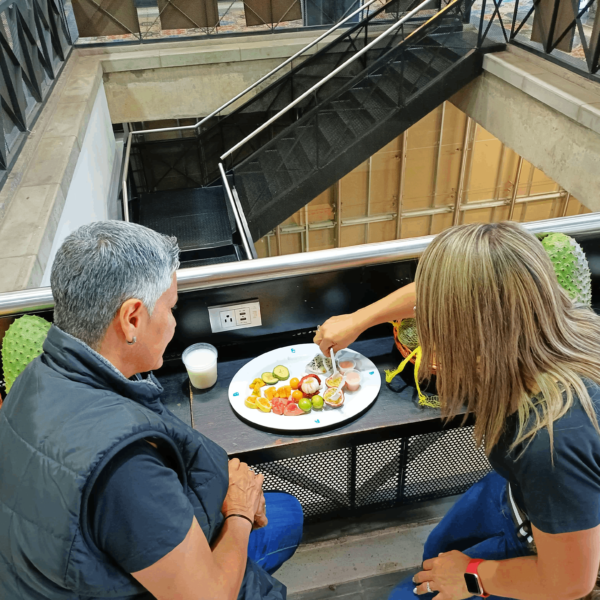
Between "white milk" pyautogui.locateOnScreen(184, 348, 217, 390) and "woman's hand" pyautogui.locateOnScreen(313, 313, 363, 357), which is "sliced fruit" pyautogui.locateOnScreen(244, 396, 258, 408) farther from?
"woman's hand" pyautogui.locateOnScreen(313, 313, 363, 357)

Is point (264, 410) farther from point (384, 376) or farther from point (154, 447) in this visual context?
point (154, 447)

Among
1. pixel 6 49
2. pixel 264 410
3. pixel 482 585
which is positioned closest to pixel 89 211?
pixel 6 49

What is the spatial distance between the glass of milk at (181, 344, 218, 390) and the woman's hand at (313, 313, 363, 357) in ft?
1.19

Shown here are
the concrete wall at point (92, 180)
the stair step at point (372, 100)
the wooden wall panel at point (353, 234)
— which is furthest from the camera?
the wooden wall panel at point (353, 234)

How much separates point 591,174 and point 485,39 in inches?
79.9

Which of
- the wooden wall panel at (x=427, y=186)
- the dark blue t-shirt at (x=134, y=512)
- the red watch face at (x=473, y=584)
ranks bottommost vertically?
the wooden wall panel at (x=427, y=186)

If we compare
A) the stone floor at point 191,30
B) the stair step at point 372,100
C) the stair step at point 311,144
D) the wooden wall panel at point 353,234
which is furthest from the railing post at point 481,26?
the wooden wall panel at point 353,234

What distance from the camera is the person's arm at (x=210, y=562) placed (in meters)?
0.90

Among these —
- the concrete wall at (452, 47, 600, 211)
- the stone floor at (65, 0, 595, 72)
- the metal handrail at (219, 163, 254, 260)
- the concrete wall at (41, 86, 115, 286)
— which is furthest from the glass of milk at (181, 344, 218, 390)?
the stone floor at (65, 0, 595, 72)

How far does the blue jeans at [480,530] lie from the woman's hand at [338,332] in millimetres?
626

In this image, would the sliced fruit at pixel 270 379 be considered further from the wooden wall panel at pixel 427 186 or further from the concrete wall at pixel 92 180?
the wooden wall panel at pixel 427 186

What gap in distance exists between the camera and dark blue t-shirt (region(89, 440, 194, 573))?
842 millimetres

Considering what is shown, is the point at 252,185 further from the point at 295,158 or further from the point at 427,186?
the point at 427,186

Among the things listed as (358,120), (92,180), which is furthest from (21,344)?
(358,120)
